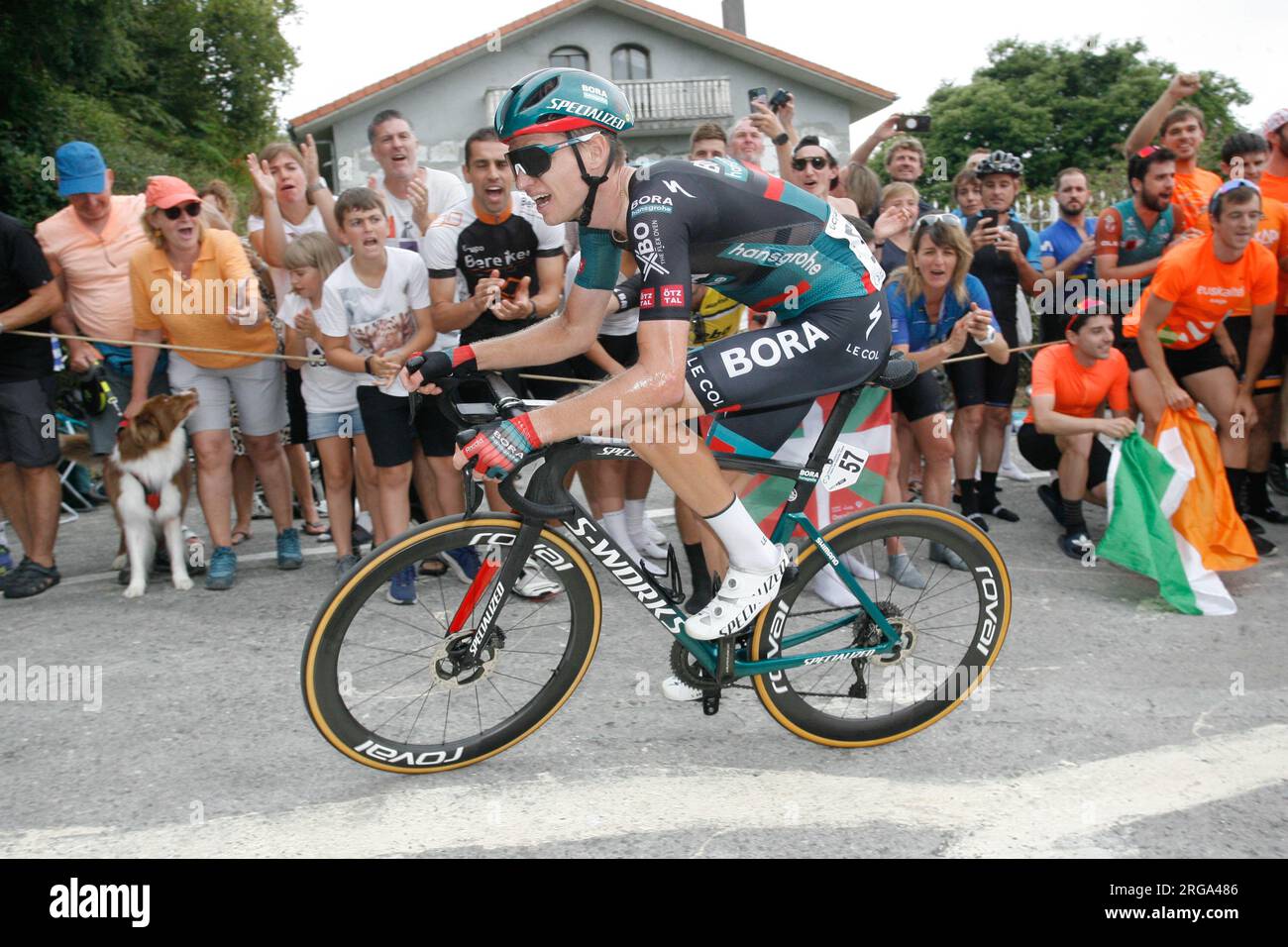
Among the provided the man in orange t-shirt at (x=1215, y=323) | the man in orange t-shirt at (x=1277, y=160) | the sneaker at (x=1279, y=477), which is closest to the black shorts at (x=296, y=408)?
the man in orange t-shirt at (x=1215, y=323)

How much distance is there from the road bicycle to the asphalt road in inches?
6.6

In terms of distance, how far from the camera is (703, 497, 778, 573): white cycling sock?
329cm

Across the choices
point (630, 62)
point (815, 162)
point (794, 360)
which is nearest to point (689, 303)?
point (794, 360)

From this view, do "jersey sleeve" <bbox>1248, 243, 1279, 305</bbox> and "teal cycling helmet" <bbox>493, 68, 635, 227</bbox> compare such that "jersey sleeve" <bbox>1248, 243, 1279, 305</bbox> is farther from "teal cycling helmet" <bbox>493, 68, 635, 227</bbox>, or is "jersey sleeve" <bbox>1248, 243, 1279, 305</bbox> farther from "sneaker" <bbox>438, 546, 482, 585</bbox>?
"sneaker" <bbox>438, 546, 482, 585</bbox>

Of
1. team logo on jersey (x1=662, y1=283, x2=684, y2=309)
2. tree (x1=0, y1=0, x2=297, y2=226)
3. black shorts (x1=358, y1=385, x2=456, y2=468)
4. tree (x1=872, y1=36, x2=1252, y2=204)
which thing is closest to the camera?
team logo on jersey (x1=662, y1=283, x2=684, y2=309)

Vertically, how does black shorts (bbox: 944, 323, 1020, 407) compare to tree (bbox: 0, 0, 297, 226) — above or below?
below

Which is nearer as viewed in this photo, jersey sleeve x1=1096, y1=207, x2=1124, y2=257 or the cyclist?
the cyclist

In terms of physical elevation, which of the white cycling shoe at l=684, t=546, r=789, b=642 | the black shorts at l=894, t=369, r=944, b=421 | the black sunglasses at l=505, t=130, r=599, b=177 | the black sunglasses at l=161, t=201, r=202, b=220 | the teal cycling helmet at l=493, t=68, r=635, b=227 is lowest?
the white cycling shoe at l=684, t=546, r=789, b=642

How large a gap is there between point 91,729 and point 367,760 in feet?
4.45

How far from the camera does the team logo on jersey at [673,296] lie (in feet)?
9.62

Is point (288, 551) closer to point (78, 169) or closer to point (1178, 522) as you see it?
point (78, 169)

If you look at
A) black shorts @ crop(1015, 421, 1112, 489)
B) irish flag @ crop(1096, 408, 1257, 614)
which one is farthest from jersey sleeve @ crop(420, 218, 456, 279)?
black shorts @ crop(1015, 421, 1112, 489)

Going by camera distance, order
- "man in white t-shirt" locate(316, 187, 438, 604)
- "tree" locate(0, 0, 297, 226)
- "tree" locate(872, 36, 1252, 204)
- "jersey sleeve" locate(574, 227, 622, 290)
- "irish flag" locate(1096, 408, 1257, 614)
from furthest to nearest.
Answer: "tree" locate(872, 36, 1252, 204) < "tree" locate(0, 0, 297, 226) < "man in white t-shirt" locate(316, 187, 438, 604) < "irish flag" locate(1096, 408, 1257, 614) < "jersey sleeve" locate(574, 227, 622, 290)

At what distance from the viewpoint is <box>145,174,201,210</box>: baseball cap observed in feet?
18.2
